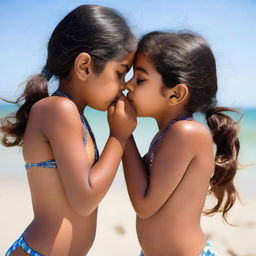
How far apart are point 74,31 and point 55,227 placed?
912 mm

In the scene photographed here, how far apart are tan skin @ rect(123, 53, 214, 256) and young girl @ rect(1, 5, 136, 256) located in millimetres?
110

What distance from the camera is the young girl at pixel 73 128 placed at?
1.96 m

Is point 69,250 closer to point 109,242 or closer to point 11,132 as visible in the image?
point 11,132

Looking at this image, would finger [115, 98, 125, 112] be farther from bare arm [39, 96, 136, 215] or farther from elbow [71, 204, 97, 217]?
elbow [71, 204, 97, 217]

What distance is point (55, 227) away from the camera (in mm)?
2041

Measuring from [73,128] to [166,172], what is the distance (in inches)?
18.3

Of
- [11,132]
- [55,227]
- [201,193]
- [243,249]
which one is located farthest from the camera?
[243,249]

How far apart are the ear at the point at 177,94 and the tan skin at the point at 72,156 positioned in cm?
20

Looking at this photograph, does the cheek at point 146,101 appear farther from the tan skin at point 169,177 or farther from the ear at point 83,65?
the ear at point 83,65

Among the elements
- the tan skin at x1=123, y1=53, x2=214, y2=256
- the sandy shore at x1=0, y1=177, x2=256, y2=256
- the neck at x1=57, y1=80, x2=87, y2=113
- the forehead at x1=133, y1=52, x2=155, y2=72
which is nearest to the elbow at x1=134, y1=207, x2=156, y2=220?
the tan skin at x1=123, y1=53, x2=214, y2=256

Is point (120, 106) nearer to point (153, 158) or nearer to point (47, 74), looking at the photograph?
point (153, 158)

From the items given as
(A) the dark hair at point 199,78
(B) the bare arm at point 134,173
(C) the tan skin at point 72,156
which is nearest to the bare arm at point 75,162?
(C) the tan skin at point 72,156

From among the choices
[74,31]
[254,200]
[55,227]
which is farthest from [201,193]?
[254,200]

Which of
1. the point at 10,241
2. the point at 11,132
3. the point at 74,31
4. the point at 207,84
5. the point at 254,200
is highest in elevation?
the point at 74,31
